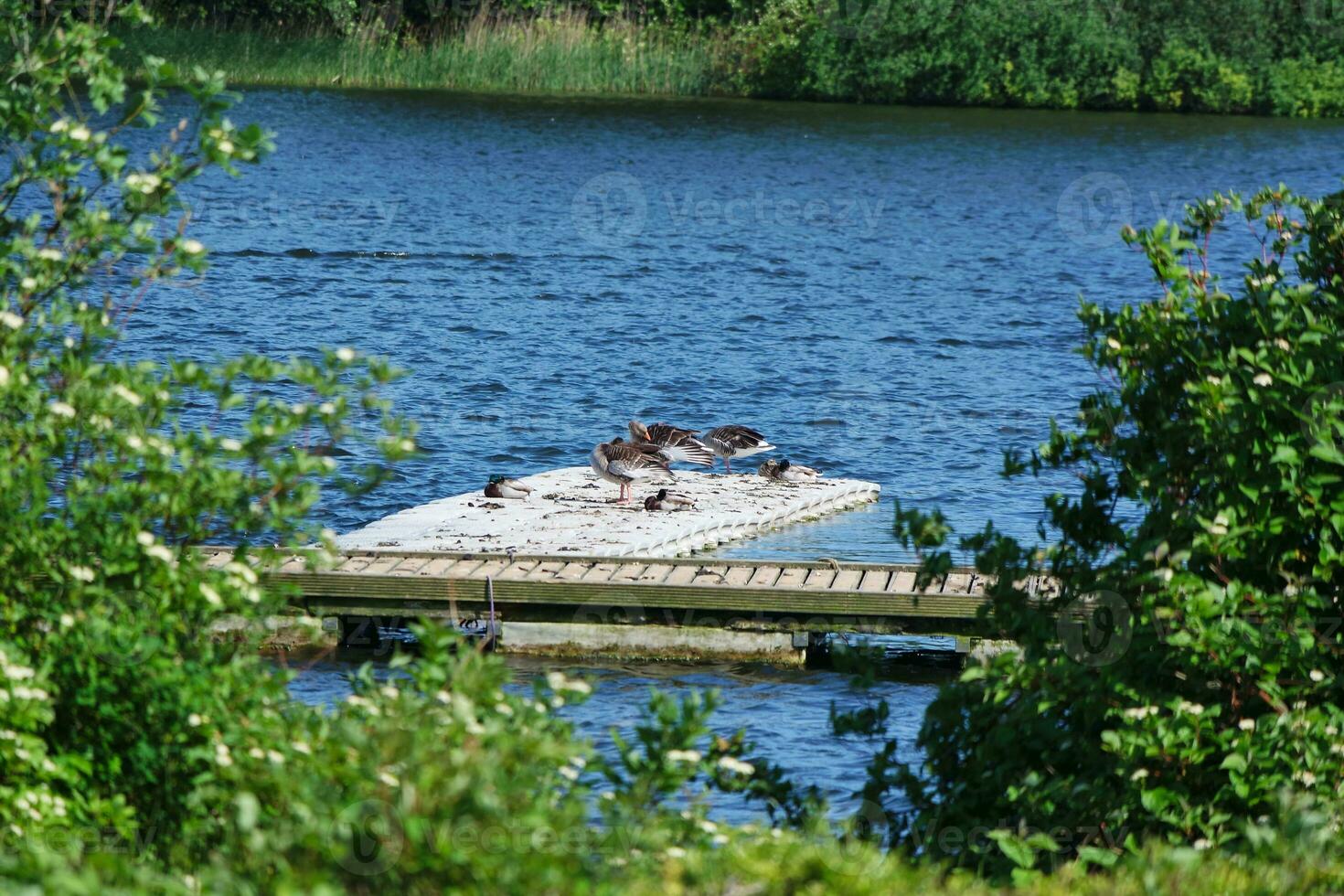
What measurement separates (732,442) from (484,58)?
53.0 meters

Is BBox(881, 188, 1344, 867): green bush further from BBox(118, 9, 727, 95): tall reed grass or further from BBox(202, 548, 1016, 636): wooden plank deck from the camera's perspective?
BBox(118, 9, 727, 95): tall reed grass

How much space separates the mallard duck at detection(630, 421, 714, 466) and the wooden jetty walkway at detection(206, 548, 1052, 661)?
189 inches

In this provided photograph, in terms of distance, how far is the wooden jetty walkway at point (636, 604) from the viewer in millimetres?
13562

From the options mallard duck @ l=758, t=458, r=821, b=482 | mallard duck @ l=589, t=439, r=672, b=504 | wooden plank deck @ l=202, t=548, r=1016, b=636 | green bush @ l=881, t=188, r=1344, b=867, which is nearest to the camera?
green bush @ l=881, t=188, r=1344, b=867

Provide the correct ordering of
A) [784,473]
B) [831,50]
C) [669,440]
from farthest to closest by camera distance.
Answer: [831,50] < [784,473] < [669,440]

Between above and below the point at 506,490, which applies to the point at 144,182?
above

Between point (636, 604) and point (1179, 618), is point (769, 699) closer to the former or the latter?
point (636, 604)

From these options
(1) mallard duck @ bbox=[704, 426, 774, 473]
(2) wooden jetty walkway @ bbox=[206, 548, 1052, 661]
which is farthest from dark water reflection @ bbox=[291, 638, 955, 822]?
(1) mallard duck @ bbox=[704, 426, 774, 473]

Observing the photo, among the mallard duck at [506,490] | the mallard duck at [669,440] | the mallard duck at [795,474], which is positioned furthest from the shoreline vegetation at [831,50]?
the mallard duck at [506,490]

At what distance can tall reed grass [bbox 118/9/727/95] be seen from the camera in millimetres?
69312

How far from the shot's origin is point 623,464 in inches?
688

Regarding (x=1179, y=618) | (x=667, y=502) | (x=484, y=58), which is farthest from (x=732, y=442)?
(x=484, y=58)

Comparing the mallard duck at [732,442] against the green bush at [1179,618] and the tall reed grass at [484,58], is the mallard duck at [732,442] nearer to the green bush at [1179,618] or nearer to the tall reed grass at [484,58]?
the green bush at [1179,618]

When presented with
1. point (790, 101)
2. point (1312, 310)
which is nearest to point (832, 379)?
point (1312, 310)
